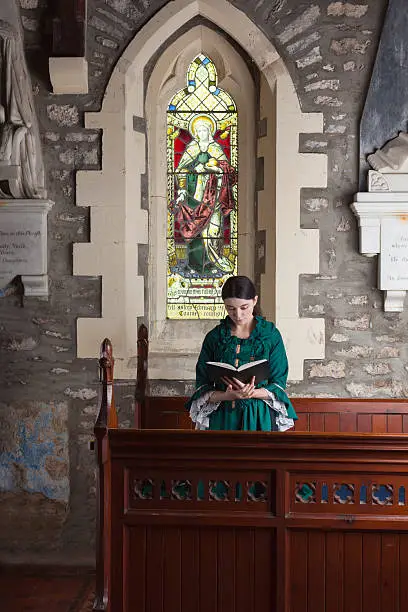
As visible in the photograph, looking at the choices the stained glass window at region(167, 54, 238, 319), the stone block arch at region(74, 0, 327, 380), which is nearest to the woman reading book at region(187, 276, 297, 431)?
the stone block arch at region(74, 0, 327, 380)

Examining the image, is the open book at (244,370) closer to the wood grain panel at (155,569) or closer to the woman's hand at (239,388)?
the woman's hand at (239,388)

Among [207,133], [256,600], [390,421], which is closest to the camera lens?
[256,600]

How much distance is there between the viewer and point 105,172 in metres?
5.00

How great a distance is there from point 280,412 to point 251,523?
752 millimetres

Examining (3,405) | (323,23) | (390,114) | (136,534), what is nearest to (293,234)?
(390,114)

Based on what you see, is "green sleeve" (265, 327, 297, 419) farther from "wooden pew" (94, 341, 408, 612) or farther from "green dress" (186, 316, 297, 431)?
"wooden pew" (94, 341, 408, 612)

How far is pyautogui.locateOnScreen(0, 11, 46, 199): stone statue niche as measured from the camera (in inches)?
188

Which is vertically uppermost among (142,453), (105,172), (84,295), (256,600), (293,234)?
(105,172)

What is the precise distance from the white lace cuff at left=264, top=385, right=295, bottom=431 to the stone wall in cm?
126

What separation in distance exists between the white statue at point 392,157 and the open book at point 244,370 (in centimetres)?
183

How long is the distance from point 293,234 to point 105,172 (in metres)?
1.18

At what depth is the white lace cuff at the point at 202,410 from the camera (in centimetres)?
371

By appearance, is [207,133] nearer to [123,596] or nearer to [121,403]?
[121,403]

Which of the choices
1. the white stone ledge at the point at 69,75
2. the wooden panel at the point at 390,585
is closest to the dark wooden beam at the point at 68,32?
the white stone ledge at the point at 69,75
